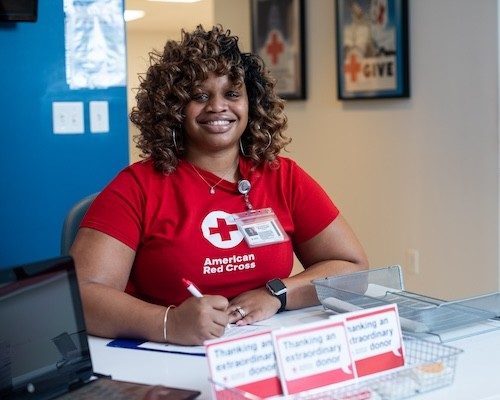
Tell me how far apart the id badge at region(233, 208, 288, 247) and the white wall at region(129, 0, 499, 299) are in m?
2.02

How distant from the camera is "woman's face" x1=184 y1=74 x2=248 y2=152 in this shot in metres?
2.26

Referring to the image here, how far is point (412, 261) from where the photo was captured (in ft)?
15.2

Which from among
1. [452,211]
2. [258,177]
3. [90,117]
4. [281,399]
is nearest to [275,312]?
[258,177]

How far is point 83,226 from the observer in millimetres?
2121

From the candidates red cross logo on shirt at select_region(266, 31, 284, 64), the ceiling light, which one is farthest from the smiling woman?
the ceiling light

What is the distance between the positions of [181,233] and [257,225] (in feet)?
0.67

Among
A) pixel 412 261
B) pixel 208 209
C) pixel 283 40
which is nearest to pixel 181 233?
pixel 208 209

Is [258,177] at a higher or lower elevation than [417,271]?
higher

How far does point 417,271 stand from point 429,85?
99cm

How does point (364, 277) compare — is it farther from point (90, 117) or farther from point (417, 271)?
point (417, 271)

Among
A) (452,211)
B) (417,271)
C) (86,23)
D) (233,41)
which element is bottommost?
(417,271)

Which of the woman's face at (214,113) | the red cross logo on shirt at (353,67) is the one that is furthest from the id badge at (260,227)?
the red cross logo on shirt at (353,67)

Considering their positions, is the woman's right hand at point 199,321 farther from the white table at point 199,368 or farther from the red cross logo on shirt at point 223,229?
the red cross logo on shirt at point 223,229

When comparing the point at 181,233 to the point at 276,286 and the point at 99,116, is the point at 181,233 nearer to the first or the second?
the point at 276,286
